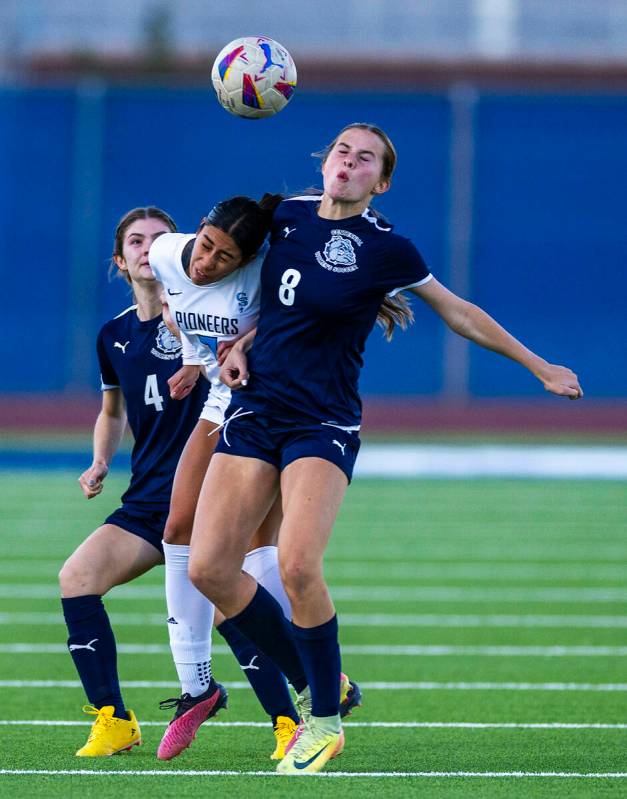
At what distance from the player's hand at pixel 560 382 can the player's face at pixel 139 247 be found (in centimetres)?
165

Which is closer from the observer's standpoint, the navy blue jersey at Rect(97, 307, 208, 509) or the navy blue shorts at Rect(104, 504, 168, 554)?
the navy blue shorts at Rect(104, 504, 168, 554)

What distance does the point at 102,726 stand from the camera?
18.6 ft

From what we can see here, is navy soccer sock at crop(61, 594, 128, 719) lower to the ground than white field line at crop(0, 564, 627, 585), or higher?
higher

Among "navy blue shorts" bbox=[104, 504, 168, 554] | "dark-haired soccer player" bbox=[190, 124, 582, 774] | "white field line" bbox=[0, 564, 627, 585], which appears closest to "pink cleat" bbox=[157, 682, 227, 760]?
"dark-haired soccer player" bbox=[190, 124, 582, 774]

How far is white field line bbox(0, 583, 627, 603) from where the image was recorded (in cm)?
1066

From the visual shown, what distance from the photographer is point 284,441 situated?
5.39 m

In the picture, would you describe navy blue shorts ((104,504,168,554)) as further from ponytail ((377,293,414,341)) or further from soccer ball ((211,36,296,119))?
soccer ball ((211,36,296,119))

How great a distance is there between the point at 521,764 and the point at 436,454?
55.5 ft

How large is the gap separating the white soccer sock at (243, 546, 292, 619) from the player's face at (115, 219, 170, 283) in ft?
3.82

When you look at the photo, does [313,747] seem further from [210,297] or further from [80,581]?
[210,297]

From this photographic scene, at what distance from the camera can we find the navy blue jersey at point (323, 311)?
5.38 meters

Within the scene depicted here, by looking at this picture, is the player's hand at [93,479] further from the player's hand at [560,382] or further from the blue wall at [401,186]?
the blue wall at [401,186]

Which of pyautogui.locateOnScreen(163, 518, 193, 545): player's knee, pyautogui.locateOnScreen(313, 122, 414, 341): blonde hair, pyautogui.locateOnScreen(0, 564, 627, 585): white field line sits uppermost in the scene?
pyautogui.locateOnScreen(313, 122, 414, 341): blonde hair

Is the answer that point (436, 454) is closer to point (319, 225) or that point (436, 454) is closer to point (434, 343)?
point (434, 343)
